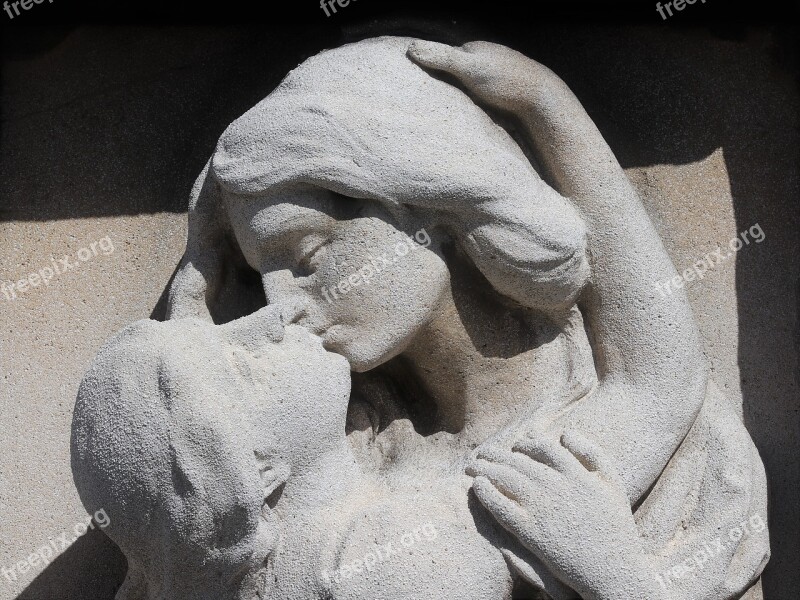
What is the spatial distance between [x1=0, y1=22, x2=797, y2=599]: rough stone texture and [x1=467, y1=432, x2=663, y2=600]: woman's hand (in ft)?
1.78

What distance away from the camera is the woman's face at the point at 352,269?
177 centimetres

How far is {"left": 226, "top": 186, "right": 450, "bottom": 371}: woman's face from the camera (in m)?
1.77

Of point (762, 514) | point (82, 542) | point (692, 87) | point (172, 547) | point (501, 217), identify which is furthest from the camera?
point (692, 87)

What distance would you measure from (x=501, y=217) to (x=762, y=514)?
2.33 ft

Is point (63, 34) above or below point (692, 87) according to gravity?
above

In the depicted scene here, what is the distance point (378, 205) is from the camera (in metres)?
1.77

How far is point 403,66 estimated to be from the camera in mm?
1856

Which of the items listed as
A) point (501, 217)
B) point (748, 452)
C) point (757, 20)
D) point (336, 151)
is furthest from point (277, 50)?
point (748, 452)

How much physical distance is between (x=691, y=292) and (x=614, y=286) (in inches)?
14.6

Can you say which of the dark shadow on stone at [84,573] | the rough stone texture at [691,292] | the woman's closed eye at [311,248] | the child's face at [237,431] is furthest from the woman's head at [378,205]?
the dark shadow on stone at [84,573]

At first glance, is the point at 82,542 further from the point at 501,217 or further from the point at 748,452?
the point at 748,452

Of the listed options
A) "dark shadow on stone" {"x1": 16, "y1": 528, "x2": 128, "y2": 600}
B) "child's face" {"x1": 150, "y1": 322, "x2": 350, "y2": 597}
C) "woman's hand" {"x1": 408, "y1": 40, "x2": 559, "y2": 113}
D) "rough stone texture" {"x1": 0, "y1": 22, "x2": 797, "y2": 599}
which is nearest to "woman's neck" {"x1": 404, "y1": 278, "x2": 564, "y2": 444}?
"child's face" {"x1": 150, "y1": 322, "x2": 350, "y2": 597}

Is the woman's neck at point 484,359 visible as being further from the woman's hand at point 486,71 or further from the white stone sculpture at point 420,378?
the woman's hand at point 486,71

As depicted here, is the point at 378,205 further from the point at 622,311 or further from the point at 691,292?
the point at 691,292
